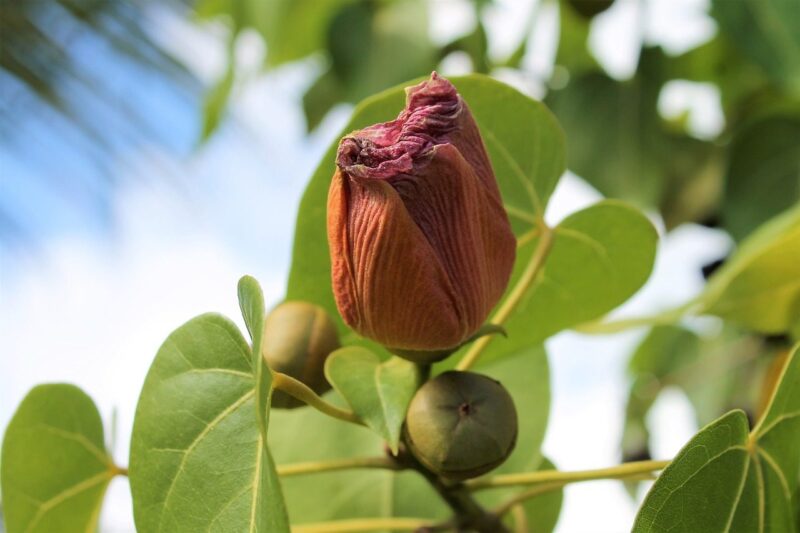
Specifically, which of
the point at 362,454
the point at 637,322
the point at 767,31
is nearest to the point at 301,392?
the point at 362,454

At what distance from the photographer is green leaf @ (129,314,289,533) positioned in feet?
1.46

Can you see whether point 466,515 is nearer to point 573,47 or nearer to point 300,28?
point 573,47

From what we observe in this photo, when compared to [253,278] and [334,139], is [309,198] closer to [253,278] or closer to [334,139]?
[334,139]

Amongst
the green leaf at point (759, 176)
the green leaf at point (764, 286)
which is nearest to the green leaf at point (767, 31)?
the green leaf at point (759, 176)

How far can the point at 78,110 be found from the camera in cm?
521

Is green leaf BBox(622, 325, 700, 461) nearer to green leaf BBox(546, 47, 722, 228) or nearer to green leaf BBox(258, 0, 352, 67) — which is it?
green leaf BBox(546, 47, 722, 228)

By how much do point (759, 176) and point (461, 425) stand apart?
70cm

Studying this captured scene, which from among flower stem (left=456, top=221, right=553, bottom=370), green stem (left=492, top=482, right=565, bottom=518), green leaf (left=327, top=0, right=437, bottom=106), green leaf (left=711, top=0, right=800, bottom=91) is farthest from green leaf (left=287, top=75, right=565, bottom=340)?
green leaf (left=327, top=0, right=437, bottom=106)

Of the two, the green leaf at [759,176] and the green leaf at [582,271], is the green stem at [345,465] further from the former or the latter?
the green leaf at [759,176]

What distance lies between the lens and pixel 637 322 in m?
0.79

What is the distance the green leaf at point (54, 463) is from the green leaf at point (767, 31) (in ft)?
2.36

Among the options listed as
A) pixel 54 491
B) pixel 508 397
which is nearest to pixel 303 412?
pixel 54 491

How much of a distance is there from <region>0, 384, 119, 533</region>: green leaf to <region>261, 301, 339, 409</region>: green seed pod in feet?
0.54

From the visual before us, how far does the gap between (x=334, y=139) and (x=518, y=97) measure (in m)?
0.12
